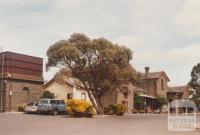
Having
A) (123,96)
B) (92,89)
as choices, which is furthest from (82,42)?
(123,96)

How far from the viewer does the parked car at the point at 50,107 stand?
4612 centimetres

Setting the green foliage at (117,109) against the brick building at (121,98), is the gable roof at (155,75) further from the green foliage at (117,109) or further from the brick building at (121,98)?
the green foliage at (117,109)

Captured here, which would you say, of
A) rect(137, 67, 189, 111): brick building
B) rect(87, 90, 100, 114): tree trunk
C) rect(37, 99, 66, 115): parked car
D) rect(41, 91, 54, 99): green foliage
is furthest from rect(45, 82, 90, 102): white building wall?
rect(137, 67, 189, 111): brick building

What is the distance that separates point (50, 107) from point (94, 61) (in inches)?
314

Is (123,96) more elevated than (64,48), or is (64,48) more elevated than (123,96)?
(64,48)

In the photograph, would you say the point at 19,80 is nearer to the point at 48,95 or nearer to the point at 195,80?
the point at 48,95

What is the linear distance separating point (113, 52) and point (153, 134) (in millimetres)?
25650

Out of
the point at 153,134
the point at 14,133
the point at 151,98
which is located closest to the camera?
the point at 14,133

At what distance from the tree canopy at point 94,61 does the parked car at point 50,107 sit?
491 centimetres

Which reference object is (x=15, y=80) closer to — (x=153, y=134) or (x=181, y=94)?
(x=153, y=134)

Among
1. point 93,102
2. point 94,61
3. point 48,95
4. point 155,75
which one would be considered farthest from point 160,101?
point 94,61

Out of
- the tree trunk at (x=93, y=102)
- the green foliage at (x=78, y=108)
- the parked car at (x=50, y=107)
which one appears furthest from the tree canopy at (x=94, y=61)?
the green foliage at (x=78, y=108)

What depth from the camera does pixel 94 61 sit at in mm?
50656

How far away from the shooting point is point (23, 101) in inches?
2213
